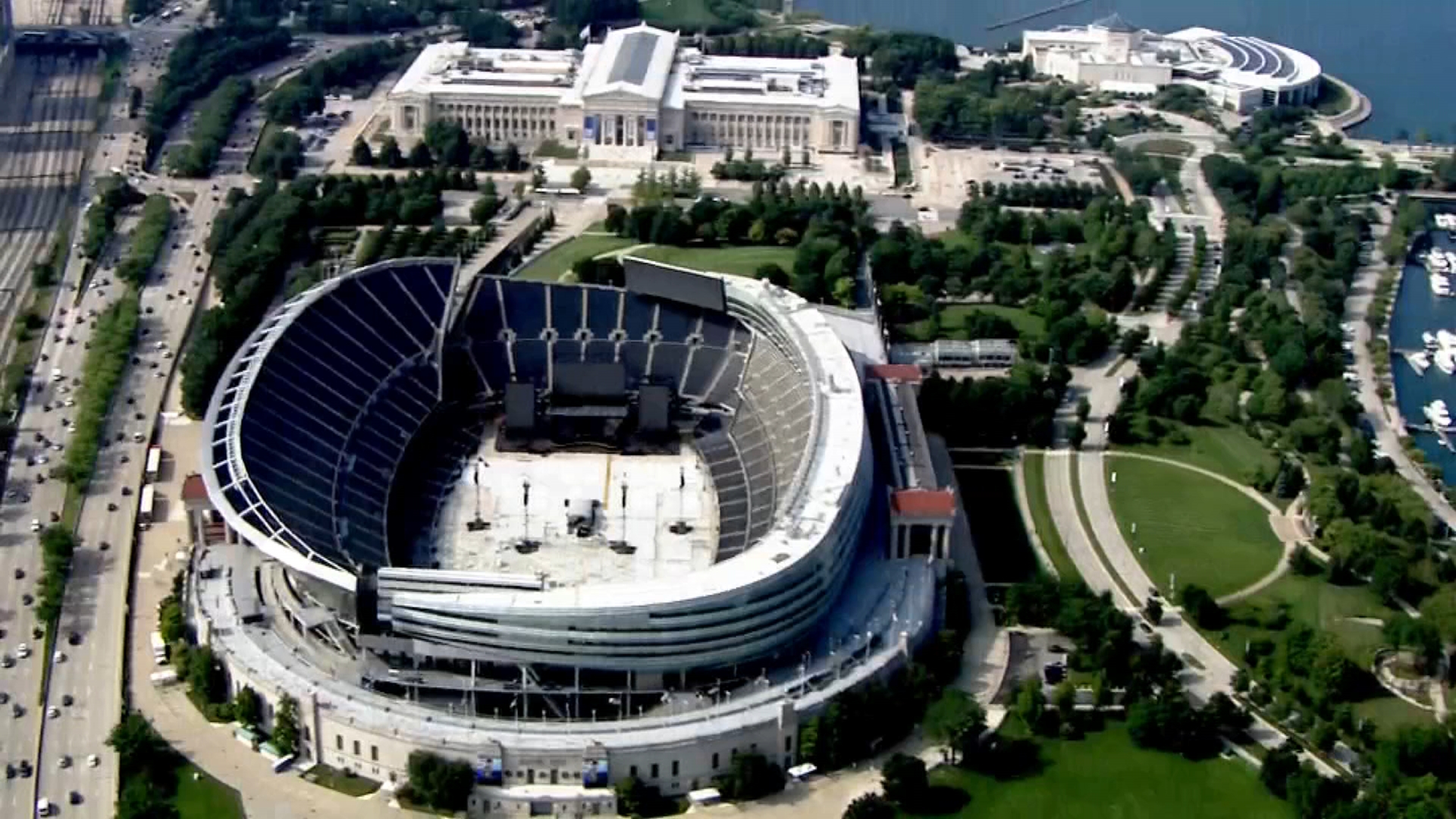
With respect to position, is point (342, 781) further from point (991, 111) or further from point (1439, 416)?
point (991, 111)

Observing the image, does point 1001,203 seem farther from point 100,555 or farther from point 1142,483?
point 100,555

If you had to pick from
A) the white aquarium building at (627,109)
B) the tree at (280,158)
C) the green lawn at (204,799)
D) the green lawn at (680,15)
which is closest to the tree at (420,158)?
the white aquarium building at (627,109)

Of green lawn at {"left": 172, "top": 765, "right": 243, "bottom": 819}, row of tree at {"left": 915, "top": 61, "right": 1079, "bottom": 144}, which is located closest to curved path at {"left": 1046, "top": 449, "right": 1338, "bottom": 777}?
green lawn at {"left": 172, "top": 765, "right": 243, "bottom": 819}

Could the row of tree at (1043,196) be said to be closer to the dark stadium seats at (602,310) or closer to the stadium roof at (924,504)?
the dark stadium seats at (602,310)

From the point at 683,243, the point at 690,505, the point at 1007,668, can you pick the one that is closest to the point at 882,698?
the point at 1007,668

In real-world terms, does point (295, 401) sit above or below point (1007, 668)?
above

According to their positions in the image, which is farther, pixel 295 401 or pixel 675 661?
pixel 295 401
